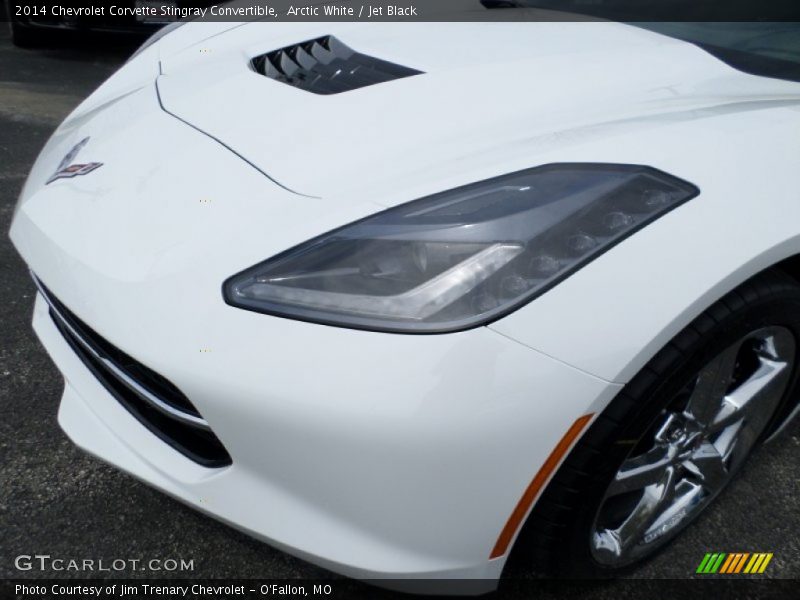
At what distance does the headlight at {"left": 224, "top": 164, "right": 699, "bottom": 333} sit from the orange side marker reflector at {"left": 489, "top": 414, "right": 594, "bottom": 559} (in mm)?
220

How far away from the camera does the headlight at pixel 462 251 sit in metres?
1.15

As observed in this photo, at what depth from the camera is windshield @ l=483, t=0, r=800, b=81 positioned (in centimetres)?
180

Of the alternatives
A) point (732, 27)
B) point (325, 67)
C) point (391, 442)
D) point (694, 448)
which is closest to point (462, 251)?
point (391, 442)

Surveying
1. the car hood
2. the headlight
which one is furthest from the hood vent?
the headlight

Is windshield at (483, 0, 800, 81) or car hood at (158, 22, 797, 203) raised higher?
windshield at (483, 0, 800, 81)

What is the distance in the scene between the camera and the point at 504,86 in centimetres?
165

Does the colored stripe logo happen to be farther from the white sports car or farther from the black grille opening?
the black grille opening

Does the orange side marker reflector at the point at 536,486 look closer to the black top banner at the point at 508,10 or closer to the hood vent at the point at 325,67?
the hood vent at the point at 325,67

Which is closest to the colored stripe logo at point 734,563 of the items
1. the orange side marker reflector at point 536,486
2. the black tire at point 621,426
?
the black tire at point 621,426

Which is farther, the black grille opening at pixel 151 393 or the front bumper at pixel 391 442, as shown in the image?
the black grille opening at pixel 151 393

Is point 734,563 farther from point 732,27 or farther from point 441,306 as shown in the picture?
point 732,27

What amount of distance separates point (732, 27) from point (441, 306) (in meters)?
1.35

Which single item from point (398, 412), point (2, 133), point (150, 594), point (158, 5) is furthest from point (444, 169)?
point (158, 5)

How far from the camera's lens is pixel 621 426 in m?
1.21
